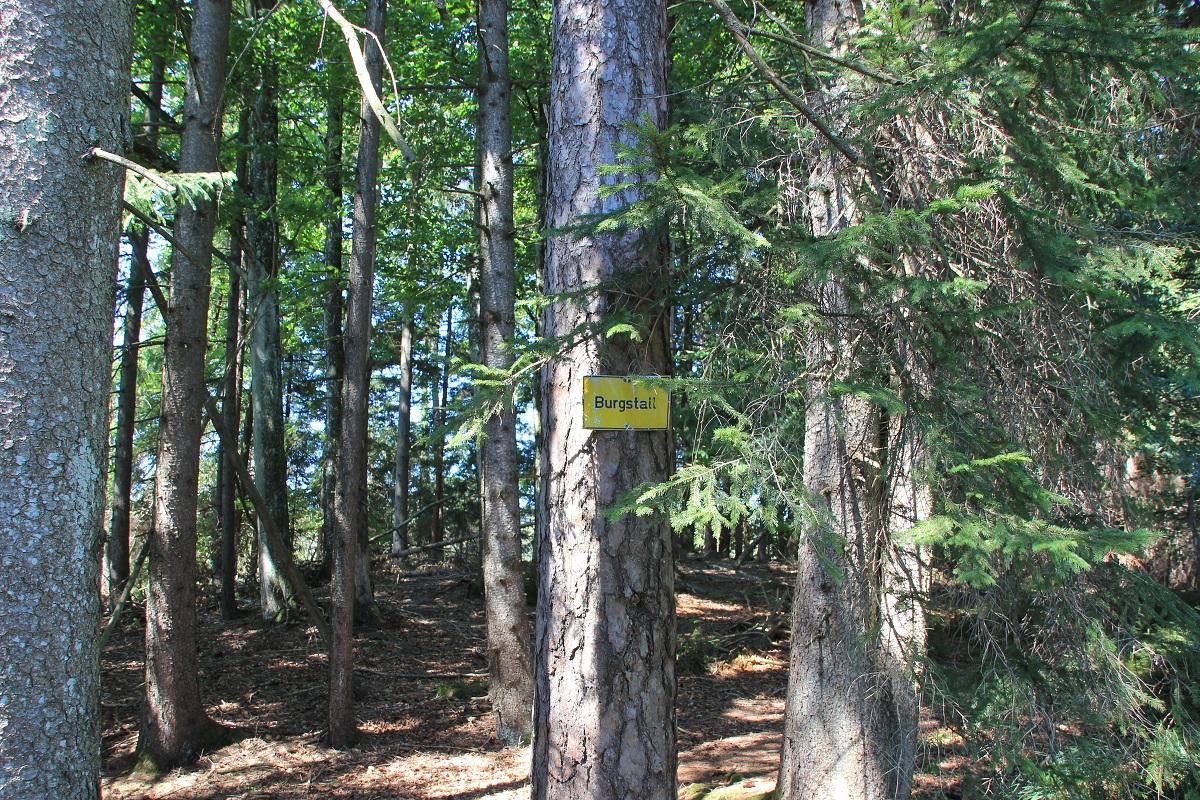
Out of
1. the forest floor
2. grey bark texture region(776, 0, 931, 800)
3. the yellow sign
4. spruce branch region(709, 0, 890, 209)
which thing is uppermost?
spruce branch region(709, 0, 890, 209)

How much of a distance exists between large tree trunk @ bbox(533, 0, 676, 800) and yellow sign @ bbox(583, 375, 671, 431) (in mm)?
54

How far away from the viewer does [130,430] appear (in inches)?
403

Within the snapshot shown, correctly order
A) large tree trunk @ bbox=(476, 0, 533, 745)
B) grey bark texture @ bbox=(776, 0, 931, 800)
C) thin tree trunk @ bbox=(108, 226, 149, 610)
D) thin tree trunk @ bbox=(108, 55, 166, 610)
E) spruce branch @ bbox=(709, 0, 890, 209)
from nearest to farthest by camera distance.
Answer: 1. spruce branch @ bbox=(709, 0, 890, 209)
2. grey bark texture @ bbox=(776, 0, 931, 800)
3. large tree trunk @ bbox=(476, 0, 533, 745)
4. thin tree trunk @ bbox=(108, 55, 166, 610)
5. thin tree trunk @ bbox=(108, 226, 149, 610)

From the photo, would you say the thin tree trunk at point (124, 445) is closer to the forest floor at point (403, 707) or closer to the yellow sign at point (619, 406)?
the forest floor at point (403, 707)

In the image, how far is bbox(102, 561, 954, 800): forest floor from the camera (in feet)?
19.2

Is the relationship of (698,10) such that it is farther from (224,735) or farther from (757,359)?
(224,735)

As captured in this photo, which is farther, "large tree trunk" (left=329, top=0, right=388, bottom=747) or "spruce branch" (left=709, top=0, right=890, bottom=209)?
"large tree trunk" (left=329, top=0, right=388, bottom=747)

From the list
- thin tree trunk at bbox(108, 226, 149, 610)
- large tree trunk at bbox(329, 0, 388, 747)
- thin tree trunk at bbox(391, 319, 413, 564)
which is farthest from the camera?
thin tree trunk at bbox(391, 319, 413, 564)

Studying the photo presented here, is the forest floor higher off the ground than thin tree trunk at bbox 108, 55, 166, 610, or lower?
lower

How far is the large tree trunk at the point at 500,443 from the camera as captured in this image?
6840mm

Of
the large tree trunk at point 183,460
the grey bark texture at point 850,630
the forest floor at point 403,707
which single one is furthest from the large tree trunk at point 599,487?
the large tree trunk at point 183,460

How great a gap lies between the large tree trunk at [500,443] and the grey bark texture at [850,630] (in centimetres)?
268

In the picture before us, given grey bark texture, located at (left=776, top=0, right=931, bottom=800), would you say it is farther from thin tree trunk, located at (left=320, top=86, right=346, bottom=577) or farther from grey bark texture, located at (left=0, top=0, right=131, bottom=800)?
thin tree trunk, located at (left=320, top=86, right=346, bottom=577)

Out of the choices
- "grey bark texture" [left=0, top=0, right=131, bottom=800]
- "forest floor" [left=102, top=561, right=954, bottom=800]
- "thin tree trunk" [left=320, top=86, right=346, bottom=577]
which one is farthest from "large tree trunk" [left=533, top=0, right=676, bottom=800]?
"thin tree trunk" [left=320, top=86, right=346, bottom=577]
